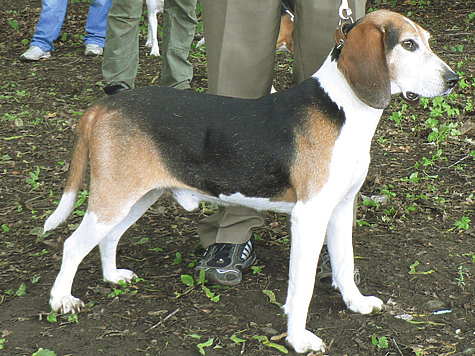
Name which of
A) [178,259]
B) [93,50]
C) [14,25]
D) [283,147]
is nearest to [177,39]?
[93,50]

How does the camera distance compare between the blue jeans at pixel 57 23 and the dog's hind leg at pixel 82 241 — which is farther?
the blue jeans at pixel 57 23

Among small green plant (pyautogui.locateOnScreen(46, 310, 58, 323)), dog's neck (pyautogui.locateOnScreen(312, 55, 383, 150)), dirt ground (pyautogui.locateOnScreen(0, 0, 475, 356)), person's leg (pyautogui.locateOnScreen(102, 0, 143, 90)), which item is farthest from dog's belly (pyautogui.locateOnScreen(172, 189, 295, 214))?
person's leg (pyautogui.locateOnScreen(102, 0, 143, 90))

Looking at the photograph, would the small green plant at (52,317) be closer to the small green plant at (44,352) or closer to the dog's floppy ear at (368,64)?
the small green plant at (44,352)

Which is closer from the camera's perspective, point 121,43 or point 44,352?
point 44,352

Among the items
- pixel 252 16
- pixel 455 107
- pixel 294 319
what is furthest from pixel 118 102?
pixel 455 107

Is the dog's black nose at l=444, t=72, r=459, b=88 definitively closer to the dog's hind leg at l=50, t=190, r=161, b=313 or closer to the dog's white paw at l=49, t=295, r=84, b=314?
the dog's hind leg at l=50, t=190, r=161, b=313

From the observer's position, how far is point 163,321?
3.32 metres

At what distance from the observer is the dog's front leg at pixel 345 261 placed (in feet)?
10.8

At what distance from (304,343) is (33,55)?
730 centimetres

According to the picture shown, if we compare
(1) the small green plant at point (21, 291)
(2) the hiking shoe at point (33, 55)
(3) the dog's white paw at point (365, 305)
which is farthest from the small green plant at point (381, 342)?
(2) the hiking shoe at point (33, 55)

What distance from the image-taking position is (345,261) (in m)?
3.38

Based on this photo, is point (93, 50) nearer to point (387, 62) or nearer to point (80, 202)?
point (80, 202)

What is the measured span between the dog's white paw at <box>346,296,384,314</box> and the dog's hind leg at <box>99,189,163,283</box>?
135cm

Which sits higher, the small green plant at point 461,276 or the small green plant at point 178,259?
the small green plant at point 461,276
